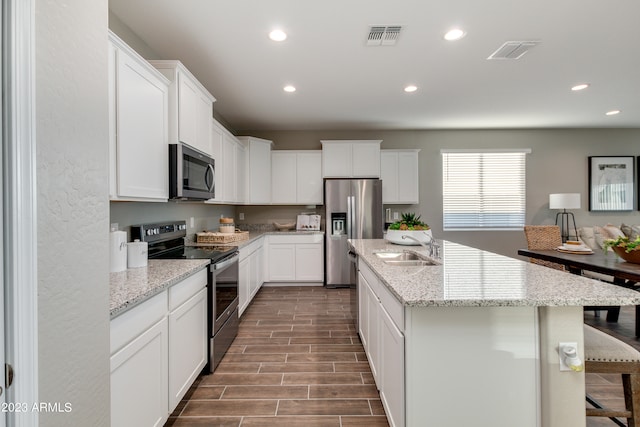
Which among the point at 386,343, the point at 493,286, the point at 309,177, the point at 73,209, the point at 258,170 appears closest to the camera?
the point at 73,209

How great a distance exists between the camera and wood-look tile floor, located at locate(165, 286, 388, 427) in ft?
6.05

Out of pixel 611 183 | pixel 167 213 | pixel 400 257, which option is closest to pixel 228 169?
pixel 167 213

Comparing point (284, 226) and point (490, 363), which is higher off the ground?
point (284, 226)

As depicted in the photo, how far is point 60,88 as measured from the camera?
84 cm

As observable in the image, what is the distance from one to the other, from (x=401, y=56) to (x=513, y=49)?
3.21 ft

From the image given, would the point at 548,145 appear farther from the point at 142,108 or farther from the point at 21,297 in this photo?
the point at 21,297

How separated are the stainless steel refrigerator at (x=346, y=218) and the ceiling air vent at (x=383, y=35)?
246 centimetres

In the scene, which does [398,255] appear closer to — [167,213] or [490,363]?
[490,363]

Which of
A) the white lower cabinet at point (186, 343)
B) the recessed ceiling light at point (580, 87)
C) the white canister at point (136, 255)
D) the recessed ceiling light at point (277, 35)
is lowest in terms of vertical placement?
the white lower cabinet at point (186, 343)

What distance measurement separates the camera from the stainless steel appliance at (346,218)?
16.0 ft

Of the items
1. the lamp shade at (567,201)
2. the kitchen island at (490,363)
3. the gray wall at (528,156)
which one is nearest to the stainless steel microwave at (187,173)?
the kitchen island at (490,363)

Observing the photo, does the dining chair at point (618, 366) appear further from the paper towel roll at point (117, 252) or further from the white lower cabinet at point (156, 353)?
the paper towel roll at point (117, 252)

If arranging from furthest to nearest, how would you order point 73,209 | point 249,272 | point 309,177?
1. point 309,177
2. point 249,272
3. point 73,209

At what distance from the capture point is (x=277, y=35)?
→ 250 centimetres
